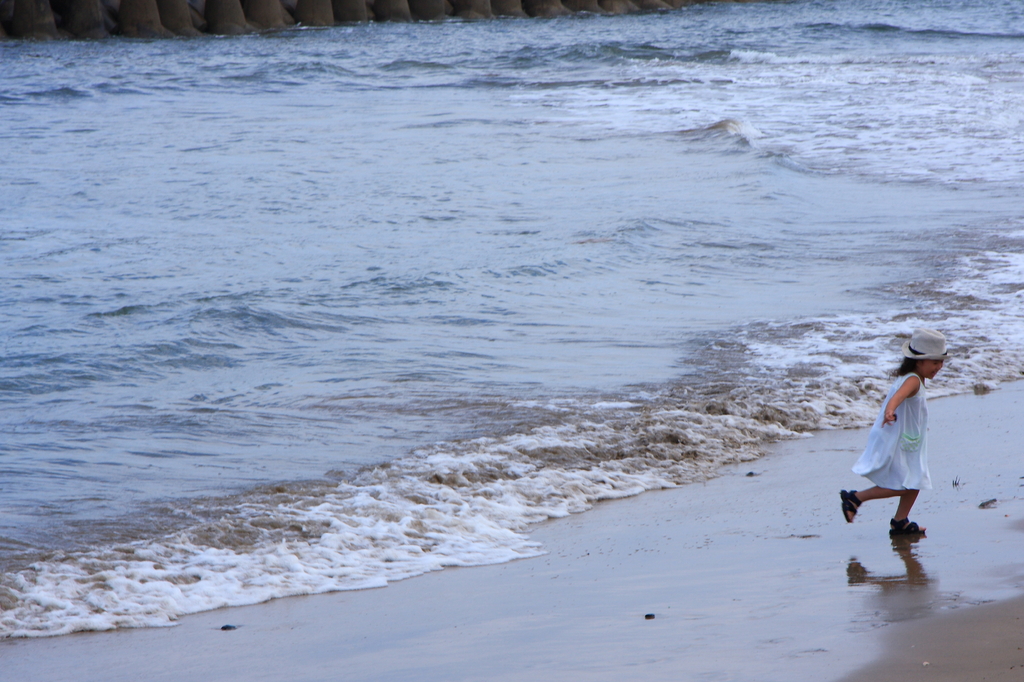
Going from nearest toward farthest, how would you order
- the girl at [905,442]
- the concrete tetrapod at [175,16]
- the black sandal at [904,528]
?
the black sandal at [904,528] < the girl at [905,442] < the concrete tetrapod at [175,16]

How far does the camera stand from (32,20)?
33.3 meters

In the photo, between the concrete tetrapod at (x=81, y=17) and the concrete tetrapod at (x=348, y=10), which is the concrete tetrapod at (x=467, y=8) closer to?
the concrete tetrapod at (x=348, y=10)

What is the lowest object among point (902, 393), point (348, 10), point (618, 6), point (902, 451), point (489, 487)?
point (489, 487)

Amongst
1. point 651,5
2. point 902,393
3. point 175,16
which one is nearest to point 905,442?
point 902,393

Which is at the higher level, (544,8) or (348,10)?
(348,10)

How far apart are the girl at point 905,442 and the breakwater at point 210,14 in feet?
114

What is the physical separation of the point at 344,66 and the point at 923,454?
26.1 m

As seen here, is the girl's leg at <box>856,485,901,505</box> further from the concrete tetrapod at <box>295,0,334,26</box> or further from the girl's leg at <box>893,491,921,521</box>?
the concrete tetrapod at <box>295,0,334,26</box>

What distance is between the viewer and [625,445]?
611cm

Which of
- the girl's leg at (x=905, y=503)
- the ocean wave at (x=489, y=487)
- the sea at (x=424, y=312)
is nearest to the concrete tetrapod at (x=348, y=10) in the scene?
the sea at (x=424, y=312)

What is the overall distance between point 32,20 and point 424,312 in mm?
29878

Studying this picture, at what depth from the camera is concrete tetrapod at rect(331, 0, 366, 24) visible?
1560 inches

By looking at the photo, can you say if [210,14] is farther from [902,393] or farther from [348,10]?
[902,393]

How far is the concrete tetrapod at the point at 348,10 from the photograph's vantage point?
130 feet
